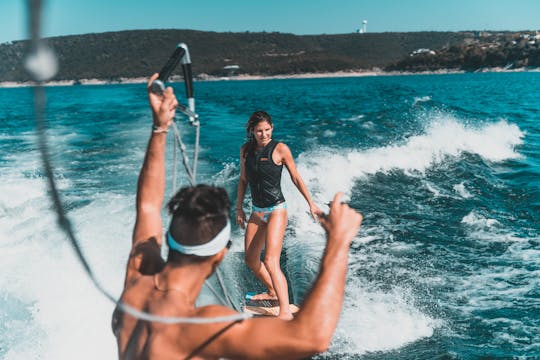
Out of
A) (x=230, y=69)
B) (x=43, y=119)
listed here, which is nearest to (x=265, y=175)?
(x=43, y=119)

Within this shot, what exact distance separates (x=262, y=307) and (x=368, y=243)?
230 centimetres

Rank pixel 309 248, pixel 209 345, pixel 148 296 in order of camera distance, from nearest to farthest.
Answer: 1. pixel 209 345
2. pixel 148 296
3. pixel 309 248

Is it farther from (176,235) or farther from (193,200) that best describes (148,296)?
(193,200)

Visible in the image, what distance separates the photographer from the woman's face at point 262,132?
4695mm

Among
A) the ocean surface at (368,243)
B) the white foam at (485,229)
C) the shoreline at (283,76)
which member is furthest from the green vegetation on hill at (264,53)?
the white foam at (485,229)

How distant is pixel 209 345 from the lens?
5.84 ft

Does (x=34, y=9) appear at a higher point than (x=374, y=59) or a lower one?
lower

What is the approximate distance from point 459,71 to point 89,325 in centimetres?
12337

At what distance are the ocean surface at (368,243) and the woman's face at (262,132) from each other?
150 centimetres

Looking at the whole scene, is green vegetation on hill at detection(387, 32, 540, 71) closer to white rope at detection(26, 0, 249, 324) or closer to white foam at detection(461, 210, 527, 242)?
white foam at detection(461, 210, 527, 242)

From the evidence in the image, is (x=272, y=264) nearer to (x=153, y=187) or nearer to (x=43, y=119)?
(x=153, y=187)

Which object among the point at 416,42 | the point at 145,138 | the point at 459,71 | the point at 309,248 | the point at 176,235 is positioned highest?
the point at 416,42

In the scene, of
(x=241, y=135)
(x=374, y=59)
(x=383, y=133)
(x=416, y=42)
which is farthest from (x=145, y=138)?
(x=416, y=42)

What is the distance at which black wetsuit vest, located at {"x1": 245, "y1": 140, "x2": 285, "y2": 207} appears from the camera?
15.7ft
